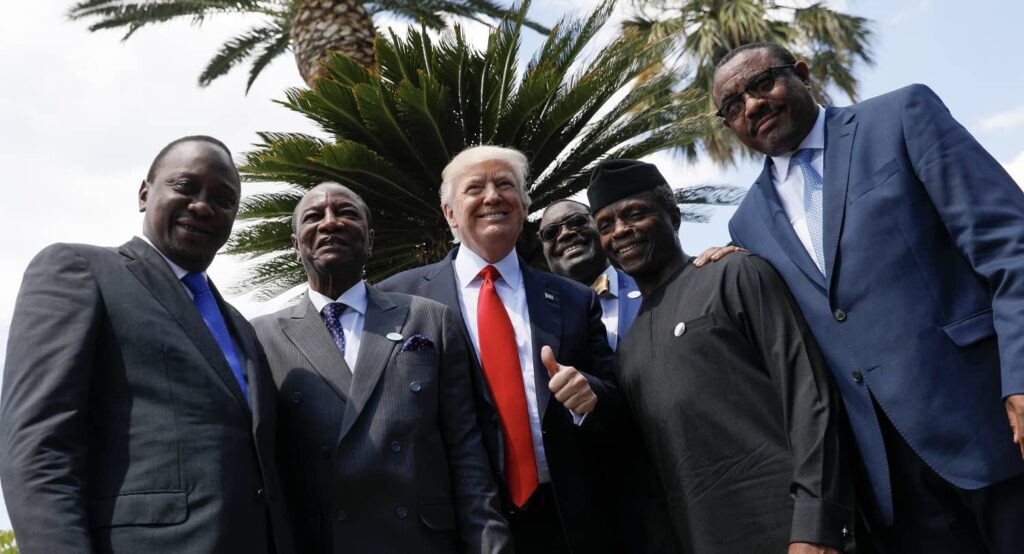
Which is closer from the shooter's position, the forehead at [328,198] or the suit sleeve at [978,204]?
the suit sleeve at [978,204]

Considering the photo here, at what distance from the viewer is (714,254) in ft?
10.8

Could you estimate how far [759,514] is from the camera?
9.39ft

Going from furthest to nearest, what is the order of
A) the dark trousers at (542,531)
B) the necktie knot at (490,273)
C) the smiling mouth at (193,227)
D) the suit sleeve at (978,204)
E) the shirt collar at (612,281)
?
the shirt collar at (612,281) < the necktie knot at (490,273) < the dark trousers at (542,531) < the smiling mouth at (193,227) < the suit sleeve at (978,204)

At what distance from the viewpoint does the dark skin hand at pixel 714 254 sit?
10.7 ft

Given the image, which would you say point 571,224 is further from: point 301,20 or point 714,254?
point 301,20

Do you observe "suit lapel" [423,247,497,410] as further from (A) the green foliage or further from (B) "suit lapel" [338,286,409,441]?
(A) the green foliage

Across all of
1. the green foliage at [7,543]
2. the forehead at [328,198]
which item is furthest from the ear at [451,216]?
the green foliage at [7,543]

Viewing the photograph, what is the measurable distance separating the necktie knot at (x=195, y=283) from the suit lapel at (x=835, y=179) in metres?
2.08

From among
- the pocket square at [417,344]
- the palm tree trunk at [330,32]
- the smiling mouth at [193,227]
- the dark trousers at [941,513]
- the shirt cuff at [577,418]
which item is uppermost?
the palm tree trunk at [330,32]

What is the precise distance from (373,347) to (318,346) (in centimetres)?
20

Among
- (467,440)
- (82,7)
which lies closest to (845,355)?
(467,440)

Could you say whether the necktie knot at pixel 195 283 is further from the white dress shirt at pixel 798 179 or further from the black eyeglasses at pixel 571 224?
the black eyeglasses at pixel 571 224

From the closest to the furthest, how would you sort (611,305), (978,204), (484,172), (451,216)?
(978,204), (484,172), (451,216), (611,305)

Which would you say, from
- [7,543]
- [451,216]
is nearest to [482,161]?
[451,216]
